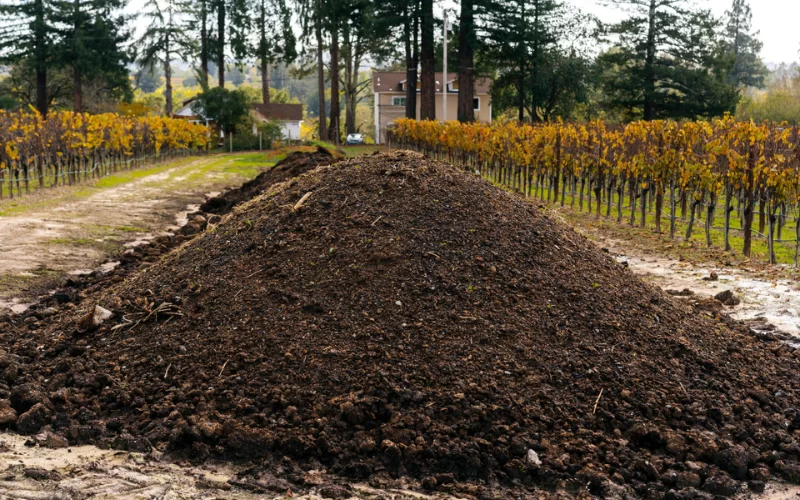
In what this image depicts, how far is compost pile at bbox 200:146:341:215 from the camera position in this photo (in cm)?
1656

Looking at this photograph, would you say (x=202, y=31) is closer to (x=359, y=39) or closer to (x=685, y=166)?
(x=359, y=39)

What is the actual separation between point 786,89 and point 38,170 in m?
44.7

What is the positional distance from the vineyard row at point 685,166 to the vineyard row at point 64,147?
10786 millimetres

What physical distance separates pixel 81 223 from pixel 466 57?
93.0 ft

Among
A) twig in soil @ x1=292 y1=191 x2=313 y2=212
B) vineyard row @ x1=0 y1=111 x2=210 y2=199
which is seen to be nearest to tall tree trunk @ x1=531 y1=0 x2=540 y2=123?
vineyard row @ x1=0 y1=111 x2=210 y2=199

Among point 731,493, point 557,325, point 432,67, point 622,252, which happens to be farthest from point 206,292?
point 432,67

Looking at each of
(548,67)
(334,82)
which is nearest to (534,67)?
(548,67)

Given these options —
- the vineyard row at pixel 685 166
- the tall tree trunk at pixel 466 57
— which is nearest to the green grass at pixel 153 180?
the vineyard row at pixel 685 166

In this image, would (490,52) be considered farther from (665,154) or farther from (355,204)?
(355,204)

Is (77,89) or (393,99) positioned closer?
(77,89)

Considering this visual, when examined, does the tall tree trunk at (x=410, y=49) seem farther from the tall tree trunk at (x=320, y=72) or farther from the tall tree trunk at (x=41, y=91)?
the tall tree trunk at (x=41, y=91)

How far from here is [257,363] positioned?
501cm

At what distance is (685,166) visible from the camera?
1241 cm

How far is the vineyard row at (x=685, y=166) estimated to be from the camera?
1107 centimetres
